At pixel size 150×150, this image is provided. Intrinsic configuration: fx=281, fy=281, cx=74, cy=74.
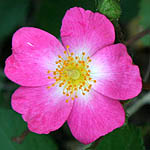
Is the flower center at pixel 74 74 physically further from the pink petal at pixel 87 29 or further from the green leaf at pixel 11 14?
the green leaf at pixel 11 14

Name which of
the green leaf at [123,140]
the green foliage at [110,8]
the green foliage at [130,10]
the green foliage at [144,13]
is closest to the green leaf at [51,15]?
the green foliage at [130,10]

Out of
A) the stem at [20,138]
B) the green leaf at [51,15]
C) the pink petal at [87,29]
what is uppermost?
the pink petal at [87,29]

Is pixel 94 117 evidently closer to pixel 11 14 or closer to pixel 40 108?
pixel 40 108

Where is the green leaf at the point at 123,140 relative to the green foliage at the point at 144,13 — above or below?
below

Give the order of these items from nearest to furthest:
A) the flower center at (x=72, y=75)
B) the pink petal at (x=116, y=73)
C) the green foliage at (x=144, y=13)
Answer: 1. the pink petal at (x=116, y=73)
2. the flower center at (x=72, y=75)
3. the green foliage at (x=144, y=13)

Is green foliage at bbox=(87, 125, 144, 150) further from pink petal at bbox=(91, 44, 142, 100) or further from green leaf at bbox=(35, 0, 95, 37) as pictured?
green leaf at bbox=(35, 0, 95, 37)

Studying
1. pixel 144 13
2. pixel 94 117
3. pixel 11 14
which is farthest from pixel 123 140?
pixel 11 14

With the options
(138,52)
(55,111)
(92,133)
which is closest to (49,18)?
(138,52)
